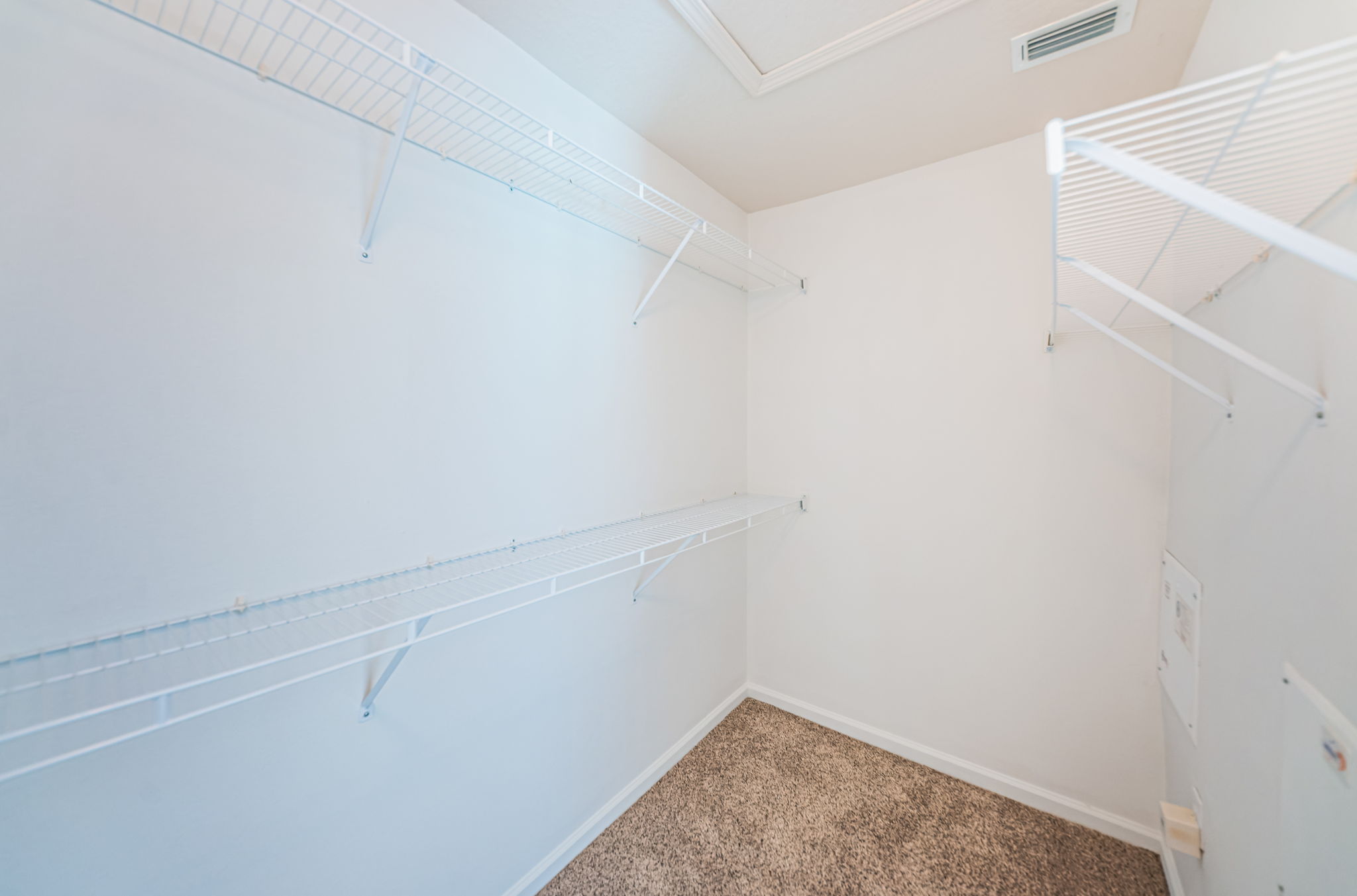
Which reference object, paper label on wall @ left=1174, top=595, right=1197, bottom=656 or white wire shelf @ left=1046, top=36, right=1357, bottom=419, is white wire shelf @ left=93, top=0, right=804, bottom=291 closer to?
white wire shelf @ left=1046, top=36, right=1357, bottom=419

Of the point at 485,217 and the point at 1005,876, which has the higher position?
the point at 485,217

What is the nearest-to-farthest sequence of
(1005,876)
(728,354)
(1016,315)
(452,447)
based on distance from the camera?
(452,447) < (1005,876) < (1016,315) < (728,354)

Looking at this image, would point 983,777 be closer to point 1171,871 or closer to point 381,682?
point 1171,871

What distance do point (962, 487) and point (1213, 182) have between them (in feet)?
4.34

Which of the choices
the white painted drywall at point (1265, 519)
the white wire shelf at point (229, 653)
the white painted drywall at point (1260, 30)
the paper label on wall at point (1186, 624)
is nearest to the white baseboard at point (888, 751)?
the white painted drywall at point (1265, 519)

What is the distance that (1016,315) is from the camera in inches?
71.6

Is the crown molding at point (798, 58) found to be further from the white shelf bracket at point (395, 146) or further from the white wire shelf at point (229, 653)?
the white wire shelf at point (229, 653)

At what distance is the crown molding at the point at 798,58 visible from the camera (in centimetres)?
124

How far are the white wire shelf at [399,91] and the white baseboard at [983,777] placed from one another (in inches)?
82.3

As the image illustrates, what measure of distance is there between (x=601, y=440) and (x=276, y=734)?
42.0 inches

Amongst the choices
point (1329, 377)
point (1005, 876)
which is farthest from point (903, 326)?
point (1005, 876)

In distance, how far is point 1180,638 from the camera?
1381 mm

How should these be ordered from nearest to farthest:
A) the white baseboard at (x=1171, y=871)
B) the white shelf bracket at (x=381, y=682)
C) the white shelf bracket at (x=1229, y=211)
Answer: the white shelf bracket at (x=1229, y=211), the white shelf bracket at (x=381, y=682), the white baseboard at (x=1171, y=871)

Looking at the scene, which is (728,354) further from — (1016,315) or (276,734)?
(276,734)
